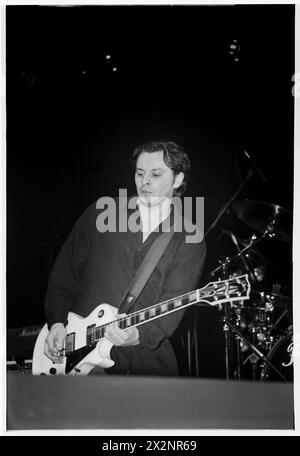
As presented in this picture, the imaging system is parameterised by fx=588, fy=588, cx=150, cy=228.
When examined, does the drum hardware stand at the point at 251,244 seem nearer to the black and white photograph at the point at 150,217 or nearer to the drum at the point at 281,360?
the black and white photograph at the point at 150,217

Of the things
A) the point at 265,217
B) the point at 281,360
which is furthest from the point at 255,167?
the point at 281,360

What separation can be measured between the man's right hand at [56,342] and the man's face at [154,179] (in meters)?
0.87

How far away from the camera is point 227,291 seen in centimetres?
313

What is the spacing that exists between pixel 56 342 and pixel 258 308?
1145 millimetres

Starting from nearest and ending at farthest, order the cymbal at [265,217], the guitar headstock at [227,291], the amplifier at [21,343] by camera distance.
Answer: the guitar headstock at [227,291], the cymbal at [265,217], the amplifier at [21,343]

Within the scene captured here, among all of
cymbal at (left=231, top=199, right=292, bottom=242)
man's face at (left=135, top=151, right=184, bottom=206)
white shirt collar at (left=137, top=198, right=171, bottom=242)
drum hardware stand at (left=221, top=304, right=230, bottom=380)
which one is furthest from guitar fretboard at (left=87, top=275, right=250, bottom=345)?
man's face at (left=135, top=151, right=184, bottom=206)

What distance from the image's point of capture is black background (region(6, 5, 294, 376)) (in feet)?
11.1

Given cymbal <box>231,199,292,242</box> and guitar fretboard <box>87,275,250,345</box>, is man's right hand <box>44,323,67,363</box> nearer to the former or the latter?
guitar fretboard <box>87,275,250,345</box>

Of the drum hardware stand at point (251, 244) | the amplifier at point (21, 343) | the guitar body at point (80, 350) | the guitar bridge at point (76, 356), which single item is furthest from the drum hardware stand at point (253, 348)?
the amplifier at point (21, 343)

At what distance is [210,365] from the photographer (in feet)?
10.6

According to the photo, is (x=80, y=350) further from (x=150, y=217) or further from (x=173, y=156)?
(x=173, y=156)

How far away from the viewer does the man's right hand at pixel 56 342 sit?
3.32 m
